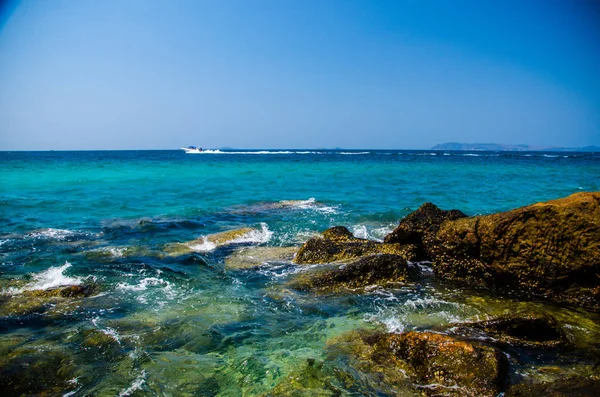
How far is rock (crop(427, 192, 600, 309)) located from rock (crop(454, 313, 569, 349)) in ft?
6.71

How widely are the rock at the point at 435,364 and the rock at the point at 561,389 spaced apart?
255 millimetres

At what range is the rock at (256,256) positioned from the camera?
10.4 metres

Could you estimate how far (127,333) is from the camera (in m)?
6.29

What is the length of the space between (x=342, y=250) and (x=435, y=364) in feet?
17.7

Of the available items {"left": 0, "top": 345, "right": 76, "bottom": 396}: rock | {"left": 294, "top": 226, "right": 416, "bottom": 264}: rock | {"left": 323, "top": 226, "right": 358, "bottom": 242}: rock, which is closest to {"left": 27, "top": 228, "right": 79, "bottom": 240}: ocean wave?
{"left": 0, "top": 345, "right": 76, "bottom": 396}: rock

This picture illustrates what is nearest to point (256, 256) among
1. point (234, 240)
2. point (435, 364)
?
point (234, 240)

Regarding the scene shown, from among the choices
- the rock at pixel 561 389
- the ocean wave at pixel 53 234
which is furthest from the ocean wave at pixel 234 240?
the rock at pixel 561 389

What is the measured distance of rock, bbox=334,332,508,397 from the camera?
4543 millimetres

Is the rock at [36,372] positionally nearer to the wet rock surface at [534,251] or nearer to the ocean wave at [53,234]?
the wet rock surface at [534,251]

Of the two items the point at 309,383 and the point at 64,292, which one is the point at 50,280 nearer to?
the point at 64,292

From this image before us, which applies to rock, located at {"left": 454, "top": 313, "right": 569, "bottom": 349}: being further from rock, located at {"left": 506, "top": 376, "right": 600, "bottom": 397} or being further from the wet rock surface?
the wet rock surface

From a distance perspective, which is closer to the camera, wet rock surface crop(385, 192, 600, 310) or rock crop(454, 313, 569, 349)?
rock crop(454, 313, 569, 349)

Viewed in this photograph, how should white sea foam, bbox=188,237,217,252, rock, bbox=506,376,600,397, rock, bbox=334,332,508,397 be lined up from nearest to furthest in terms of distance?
rock, bbox=506,376,600,397, rock, bbox=334,332,508,397, white sea foam, bbox=188,237,217,252

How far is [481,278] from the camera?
8.43 meters
